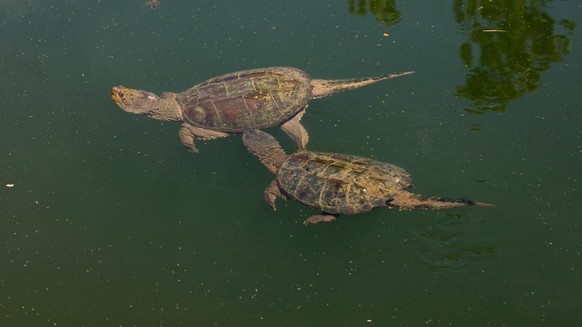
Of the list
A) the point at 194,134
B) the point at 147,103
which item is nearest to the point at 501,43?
the point at 194,134

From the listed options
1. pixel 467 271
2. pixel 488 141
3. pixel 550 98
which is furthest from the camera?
pixel 550 98

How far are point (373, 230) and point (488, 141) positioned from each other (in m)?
1.99

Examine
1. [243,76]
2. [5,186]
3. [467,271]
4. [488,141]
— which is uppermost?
[243,76]

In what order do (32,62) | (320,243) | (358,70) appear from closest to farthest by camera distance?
(320,243), (358,70), (32,62)

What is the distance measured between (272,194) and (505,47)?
4.28 meters

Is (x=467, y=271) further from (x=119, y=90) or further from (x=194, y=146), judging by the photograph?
(x=119, y=90)

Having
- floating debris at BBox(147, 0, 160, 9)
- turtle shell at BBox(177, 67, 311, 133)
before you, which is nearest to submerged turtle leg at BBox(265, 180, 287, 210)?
turtle shell at BBox(177, 67, 311, 133)

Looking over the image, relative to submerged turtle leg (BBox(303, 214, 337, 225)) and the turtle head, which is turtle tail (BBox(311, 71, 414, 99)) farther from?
submerged turtle leg (BBox(303, 214, 337, 225))

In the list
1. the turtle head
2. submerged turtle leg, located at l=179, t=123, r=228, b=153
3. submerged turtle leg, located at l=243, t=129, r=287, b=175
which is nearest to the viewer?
submerged turtle leg, located at l=243, t=129, r=287, b=175

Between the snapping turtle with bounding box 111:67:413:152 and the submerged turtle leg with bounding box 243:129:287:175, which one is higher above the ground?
the snapping turtle with bounding box 111:67:413:152

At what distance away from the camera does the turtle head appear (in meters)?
7.53

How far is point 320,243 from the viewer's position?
20.4 feet

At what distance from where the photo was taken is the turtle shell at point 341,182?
236 inches

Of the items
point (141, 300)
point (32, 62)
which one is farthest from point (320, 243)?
point (32, 62)
